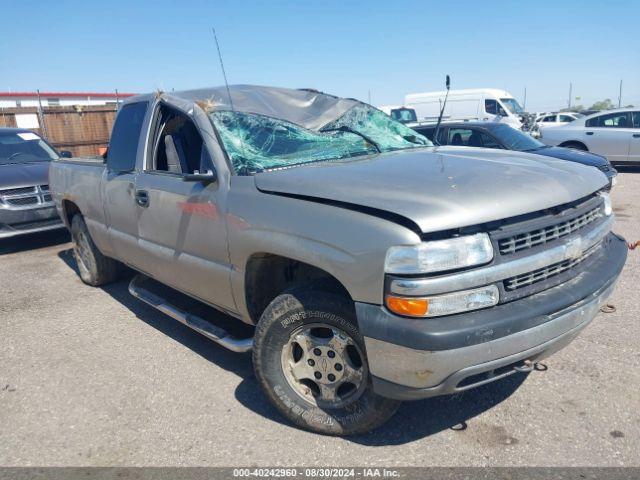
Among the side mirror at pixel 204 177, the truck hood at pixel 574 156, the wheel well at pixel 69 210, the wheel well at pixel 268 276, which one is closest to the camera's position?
the wheel well at pixel 268 276

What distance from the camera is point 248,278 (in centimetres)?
304

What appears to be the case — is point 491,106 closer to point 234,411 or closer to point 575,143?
point 575,143

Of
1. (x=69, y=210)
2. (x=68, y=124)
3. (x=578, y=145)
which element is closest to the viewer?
(x=69, y=210)

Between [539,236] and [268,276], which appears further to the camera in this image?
[268,276]

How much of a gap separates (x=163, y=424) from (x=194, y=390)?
1.25 feet

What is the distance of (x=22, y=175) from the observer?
7449 mm

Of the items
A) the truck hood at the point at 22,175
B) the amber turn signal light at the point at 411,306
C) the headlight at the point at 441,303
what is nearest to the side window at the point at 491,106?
the truck hood at the point at 22,175

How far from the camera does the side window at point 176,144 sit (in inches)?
151

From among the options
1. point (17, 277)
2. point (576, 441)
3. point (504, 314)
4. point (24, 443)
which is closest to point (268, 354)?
point (504, 314)

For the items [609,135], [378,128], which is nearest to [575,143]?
[609,135]

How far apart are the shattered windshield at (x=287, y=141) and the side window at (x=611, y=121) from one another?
11.2 meters

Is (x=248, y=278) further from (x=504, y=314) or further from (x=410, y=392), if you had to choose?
(x=504, y=314)

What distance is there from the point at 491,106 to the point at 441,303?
62.9 feet

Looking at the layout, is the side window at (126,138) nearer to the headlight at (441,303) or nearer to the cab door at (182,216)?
the cab door at (182,216)
